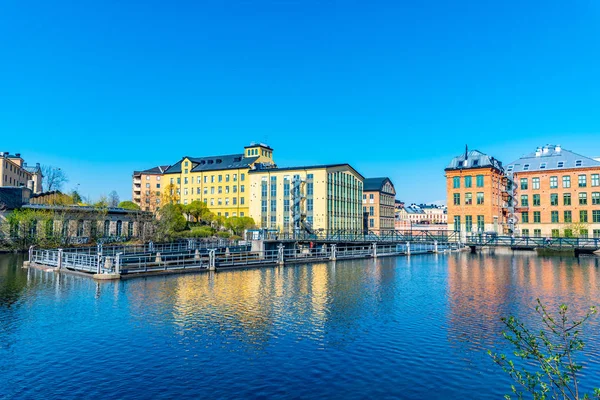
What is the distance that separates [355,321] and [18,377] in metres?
12.9

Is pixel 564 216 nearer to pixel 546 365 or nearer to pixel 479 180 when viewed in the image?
pixel 479 180

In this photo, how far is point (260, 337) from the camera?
17.2m

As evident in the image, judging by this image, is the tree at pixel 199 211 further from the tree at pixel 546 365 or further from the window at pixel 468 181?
the tree at pixel 546 365

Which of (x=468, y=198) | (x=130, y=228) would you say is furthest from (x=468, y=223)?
(x=130, y=228)

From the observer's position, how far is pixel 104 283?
1182 inches

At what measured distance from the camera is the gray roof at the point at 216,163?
322ft

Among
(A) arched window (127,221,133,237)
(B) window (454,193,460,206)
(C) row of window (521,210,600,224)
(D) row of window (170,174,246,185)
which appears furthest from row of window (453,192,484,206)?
(A) arched window (127,221,133,237)

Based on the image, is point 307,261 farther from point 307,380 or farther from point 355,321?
point 307,380

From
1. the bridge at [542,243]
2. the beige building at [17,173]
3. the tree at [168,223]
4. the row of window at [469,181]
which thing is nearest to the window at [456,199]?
the row of window at [469,181]

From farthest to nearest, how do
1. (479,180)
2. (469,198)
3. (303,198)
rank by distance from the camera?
(303,198) < (469,198) < (479,180)

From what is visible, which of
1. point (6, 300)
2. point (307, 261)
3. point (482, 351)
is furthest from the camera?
point (307, 261)

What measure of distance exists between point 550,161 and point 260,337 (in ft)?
269

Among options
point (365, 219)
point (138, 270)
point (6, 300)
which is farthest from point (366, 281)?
point (365, 219)

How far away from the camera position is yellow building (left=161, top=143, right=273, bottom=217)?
96375 millimetres
